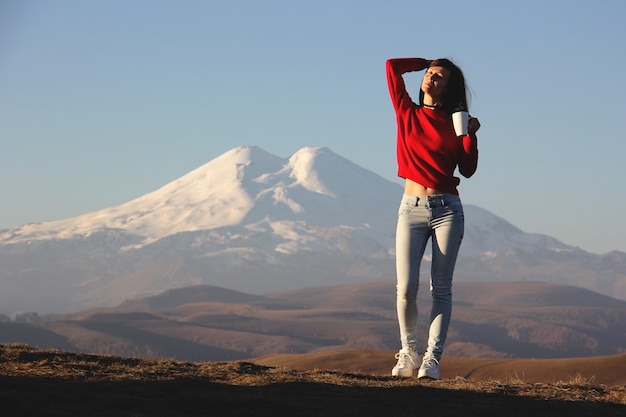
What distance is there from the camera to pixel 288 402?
8477mm

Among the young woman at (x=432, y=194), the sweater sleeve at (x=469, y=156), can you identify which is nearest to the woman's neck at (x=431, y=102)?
the young woman at (x=432, y=194)

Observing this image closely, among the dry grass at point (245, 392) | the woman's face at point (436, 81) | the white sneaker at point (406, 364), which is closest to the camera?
the dry grass at point (245, 392)

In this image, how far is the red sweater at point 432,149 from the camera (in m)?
10.1

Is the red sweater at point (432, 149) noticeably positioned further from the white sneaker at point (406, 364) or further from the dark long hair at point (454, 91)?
the white sneaker at point (406, 364)

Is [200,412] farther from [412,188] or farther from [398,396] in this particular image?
[412,188]

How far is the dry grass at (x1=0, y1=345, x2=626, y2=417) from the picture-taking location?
8.19 meters

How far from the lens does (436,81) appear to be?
1032cm

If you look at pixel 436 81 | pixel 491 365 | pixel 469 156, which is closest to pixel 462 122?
pixel 469 156

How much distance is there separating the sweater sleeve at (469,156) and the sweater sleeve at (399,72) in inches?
32.3

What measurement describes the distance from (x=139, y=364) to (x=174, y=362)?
36 cm

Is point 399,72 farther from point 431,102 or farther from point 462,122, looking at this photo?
point 462,122

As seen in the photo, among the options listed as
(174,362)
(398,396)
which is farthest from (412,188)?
(174,362)

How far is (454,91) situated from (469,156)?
743mm

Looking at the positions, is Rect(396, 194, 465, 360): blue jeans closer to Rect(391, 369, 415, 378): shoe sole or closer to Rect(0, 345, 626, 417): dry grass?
Rect(391, 369, 415, 378): shoe sole
